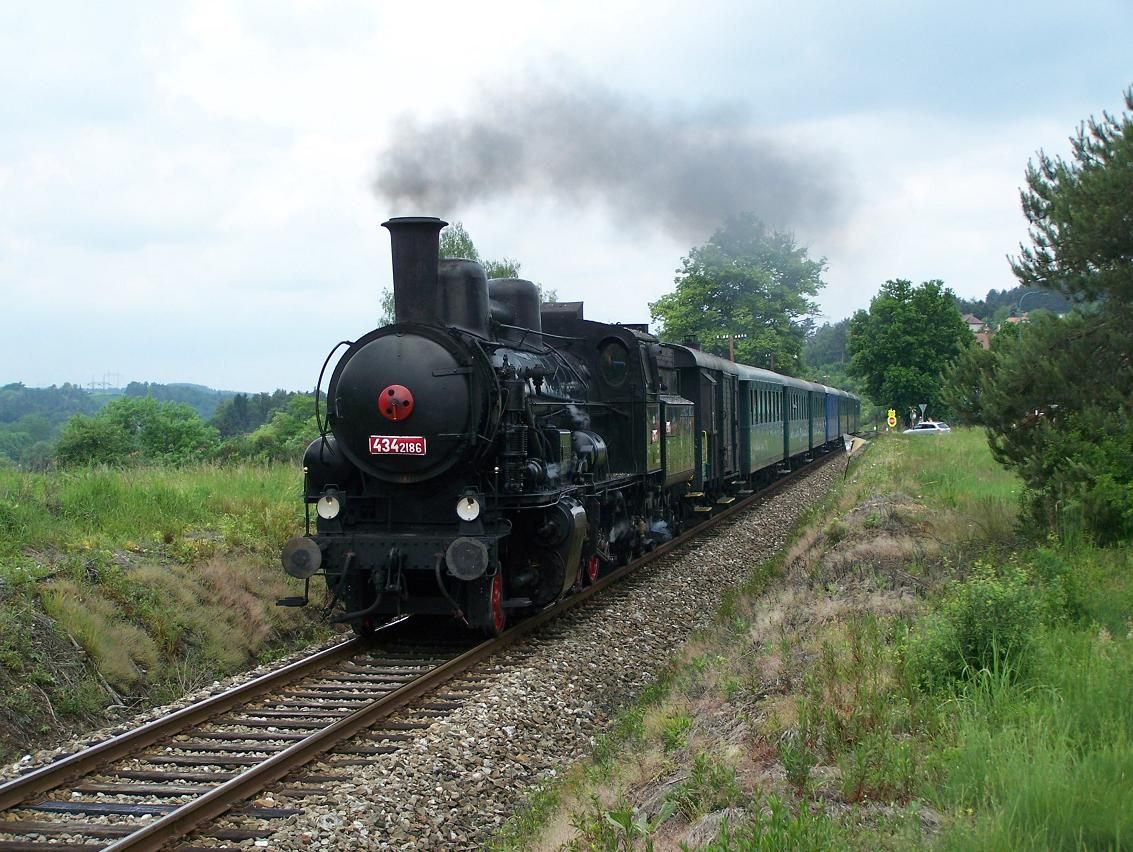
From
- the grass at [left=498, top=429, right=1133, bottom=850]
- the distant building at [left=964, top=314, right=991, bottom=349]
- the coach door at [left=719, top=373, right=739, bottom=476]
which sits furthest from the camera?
the coach door at [left=719, top=373, right=739, bottom=476]

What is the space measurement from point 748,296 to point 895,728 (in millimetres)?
51078

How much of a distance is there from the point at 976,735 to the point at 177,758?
4.61m

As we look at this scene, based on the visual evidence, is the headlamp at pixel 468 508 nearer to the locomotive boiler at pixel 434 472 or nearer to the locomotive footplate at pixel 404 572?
the locomotive boiler at pixel 434 472

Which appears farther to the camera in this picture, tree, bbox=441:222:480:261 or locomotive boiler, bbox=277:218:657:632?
tree, bbox=441:222:480:261

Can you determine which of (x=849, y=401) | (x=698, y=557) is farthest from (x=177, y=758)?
(x=849, y=401)

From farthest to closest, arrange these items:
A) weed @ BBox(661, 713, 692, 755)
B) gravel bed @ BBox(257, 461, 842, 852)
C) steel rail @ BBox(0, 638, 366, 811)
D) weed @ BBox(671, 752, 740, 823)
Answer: weed @ BBox(661, 713, 692, 755)
steel rail @ BBox(0, 638, 366, 811)
gravel bed @ BBox(257, 461, 842, 852)
weed @ BBox(671, 752, 740, 823)

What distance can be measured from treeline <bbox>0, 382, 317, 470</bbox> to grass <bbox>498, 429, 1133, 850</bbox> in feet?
33.8

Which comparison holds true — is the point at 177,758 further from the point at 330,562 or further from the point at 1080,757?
the point at 1080,757

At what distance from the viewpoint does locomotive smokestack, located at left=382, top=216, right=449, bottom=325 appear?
9.34 meters

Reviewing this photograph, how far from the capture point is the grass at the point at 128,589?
299 inches

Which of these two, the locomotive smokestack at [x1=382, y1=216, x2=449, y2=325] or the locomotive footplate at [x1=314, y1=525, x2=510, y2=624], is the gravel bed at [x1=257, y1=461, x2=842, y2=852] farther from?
the locomotive smokestack at [x1=382, y1=216, x2=449, y2=325]

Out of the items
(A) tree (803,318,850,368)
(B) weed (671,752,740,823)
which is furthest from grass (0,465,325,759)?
(A) tree (803,318,850,368)

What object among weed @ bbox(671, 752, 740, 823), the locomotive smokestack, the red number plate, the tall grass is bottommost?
weed @ bbox(671, 752, 740, 823)

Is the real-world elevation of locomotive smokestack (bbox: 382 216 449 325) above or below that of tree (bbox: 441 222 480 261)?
below
